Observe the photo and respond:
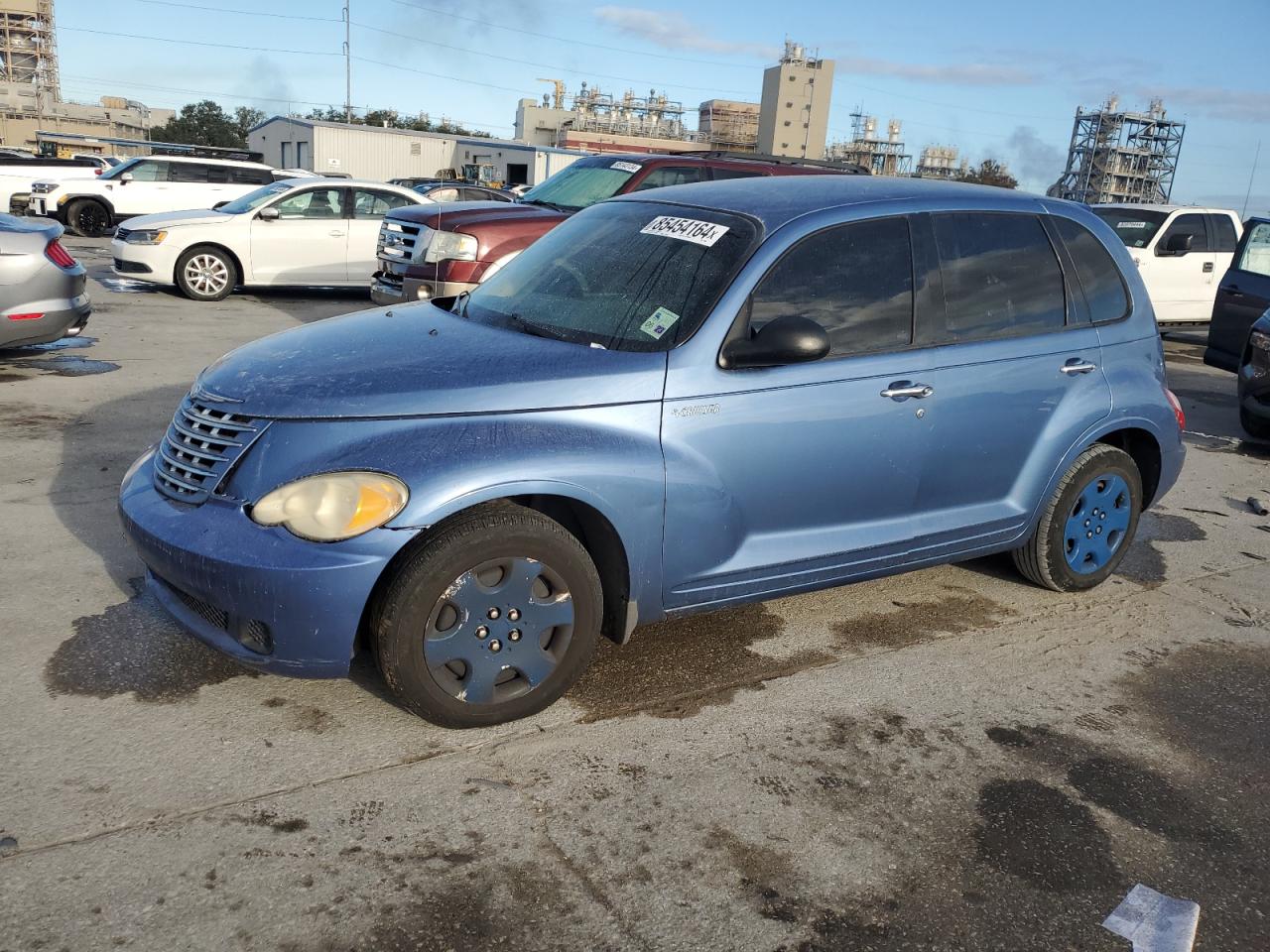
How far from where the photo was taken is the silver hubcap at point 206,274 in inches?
522

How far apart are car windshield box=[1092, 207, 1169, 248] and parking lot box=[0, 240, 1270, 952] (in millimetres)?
11076

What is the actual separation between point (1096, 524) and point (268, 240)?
1134cm

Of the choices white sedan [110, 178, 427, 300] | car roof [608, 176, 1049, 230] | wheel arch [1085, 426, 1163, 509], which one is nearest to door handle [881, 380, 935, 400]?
car roof [608, 176, 1049, 230]

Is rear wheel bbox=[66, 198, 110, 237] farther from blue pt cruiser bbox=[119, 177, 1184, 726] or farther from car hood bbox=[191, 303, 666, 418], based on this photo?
car hood bbox=[191, 303, 666, 418]

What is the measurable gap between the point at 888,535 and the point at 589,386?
1.43 meters

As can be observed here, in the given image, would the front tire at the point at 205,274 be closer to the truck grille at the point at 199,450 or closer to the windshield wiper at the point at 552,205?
the windshield wiper at the point at 552,205

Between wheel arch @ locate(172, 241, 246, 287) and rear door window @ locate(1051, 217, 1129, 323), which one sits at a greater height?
rear door window @ locate(1051, 217, 1129, 323)

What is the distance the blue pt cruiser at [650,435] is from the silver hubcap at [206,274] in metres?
9.90

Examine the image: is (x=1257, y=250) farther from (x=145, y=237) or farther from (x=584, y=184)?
(x=145, y=237)

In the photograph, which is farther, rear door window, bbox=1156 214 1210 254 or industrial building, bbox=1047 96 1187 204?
industrial building, bbox=1047 96 1187 204

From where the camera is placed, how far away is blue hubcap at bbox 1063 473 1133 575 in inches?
191

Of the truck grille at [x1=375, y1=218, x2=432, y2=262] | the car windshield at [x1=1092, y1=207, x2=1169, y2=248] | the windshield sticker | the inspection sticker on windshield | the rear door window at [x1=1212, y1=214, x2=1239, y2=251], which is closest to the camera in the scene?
the windshield sticker

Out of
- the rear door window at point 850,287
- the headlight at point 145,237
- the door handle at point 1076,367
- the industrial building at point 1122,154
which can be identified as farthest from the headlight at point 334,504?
the industrial building at point 1122,154

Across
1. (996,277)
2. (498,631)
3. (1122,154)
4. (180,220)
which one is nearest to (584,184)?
(180,220)
